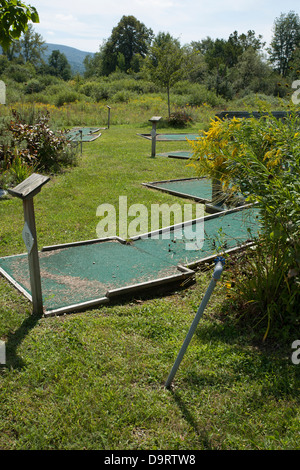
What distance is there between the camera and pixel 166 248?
5410mm

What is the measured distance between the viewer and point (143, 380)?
9.71ft

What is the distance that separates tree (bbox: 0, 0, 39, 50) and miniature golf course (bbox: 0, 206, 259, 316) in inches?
99.9

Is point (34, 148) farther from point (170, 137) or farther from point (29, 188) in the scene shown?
point (170, 137)

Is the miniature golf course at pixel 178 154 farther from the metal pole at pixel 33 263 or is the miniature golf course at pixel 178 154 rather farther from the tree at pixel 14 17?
the metal pole at pixel 33 263

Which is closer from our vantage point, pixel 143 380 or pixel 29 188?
pixel 143 380

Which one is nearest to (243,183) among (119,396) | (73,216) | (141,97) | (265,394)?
(265,394)

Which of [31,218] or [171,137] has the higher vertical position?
[31,218]

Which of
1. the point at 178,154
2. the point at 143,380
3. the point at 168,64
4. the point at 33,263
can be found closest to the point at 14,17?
the point at 33,263

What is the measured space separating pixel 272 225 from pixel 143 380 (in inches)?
63.9

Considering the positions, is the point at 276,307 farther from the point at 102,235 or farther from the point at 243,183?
the point at 102,235

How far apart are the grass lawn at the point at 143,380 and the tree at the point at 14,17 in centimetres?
274

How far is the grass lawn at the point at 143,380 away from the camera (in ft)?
8.05

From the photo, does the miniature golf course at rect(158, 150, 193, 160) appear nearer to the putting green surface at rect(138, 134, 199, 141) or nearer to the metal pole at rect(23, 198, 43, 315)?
the putting green surface at rect(138, 134, 199, 141)

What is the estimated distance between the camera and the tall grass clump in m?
3.17
